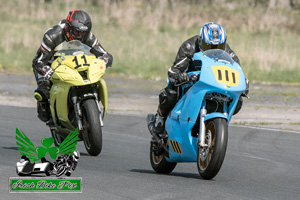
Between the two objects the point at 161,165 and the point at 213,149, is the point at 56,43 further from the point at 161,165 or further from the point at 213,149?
the point at 213,149

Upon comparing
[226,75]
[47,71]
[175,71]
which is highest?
[226,75]

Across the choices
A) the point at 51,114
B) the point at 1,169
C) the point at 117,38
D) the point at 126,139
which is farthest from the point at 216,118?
the point at 117,38

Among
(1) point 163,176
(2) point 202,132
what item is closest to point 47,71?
(1) point 163,176

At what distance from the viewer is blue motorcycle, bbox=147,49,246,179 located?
7340mm

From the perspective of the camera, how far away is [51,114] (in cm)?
1044

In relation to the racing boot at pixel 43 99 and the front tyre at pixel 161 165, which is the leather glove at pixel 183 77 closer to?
the front tyre at pixel 161 165

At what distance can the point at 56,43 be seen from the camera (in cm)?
1048

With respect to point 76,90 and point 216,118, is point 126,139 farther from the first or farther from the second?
point 216,118

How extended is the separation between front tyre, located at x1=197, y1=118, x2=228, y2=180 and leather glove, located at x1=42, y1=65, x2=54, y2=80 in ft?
10.3

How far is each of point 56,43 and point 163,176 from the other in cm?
311

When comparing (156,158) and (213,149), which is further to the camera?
(156,158)

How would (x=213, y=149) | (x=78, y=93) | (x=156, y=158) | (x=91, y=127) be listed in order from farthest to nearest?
(x=78, y=93) < (x=91, y=127) < (x=156, y=158) < (x=213, y=149)

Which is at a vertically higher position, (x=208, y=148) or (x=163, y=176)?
(x=208, y=148)

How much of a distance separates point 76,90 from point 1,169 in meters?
1.96
